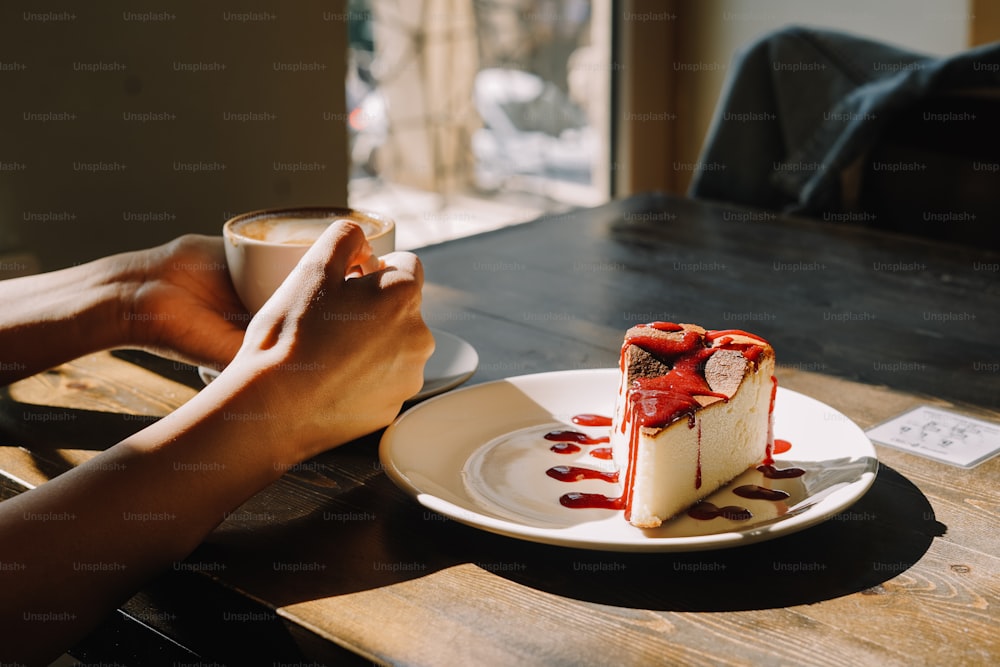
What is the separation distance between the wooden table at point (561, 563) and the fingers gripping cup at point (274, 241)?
16 cm

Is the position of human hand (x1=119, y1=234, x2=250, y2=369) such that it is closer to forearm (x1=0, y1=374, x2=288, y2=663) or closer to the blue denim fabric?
forearm (x1=0, y1=374, x2=288, y2=663)

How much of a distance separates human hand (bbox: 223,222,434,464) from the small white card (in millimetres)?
467

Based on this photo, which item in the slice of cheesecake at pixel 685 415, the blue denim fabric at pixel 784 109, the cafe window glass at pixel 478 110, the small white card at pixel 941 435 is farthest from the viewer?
the cafe window glass at pixel 478 110

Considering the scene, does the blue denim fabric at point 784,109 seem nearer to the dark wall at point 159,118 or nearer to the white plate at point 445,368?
the dark wall at point 159,118

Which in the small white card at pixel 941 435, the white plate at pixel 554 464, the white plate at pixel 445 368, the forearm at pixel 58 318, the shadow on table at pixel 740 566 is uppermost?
the forearm at pixel 58 318

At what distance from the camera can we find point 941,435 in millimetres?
973

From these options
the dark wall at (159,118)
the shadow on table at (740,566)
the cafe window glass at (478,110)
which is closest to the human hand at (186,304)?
the shadow on table at (740,566)

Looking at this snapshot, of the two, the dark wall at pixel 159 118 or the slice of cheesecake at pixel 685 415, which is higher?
the dark wall at pixel 159 118

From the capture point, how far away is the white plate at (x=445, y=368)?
1.02m

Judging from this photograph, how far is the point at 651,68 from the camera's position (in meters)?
4.12

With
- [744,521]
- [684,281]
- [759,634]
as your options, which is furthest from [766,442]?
[684,281]

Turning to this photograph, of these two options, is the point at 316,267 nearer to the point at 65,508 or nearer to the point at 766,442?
the point at 65,508

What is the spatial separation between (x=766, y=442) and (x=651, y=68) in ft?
11.4

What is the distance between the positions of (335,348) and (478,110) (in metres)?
3.25
